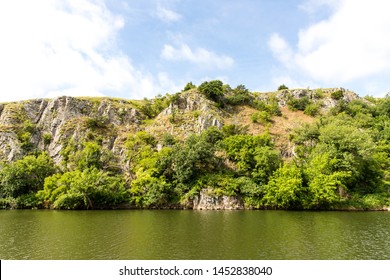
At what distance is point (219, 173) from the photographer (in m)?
64.4

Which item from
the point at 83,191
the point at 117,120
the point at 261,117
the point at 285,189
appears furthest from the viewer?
the point at 117,120

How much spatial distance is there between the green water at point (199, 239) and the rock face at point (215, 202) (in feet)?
58.4

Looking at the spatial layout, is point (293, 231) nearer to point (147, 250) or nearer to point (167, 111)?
point (147, 250)

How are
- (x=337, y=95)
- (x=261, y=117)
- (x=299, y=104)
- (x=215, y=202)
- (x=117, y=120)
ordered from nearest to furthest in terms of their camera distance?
1. (x=215, y=202)
2. (x=261, y=117)
3. (x=117, y=120)
4. (x=299, y=104)
5. (x=337, y=95)

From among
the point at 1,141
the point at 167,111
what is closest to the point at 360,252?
the point at 167,111

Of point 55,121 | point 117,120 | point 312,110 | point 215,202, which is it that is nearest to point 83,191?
point 215,202

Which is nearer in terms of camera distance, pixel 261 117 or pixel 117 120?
pixel 261 117

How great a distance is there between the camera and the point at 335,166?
55188 millimetres

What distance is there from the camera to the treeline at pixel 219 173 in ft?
180

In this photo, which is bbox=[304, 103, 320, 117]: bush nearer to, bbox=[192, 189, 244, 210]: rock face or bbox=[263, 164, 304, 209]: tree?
bbox=[263, 164, 304, 209]: tree

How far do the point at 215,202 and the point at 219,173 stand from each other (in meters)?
8.23

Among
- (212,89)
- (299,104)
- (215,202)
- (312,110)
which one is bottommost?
(215,202)

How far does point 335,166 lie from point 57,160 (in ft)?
232

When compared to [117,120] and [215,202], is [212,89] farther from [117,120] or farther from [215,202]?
[215,202]
